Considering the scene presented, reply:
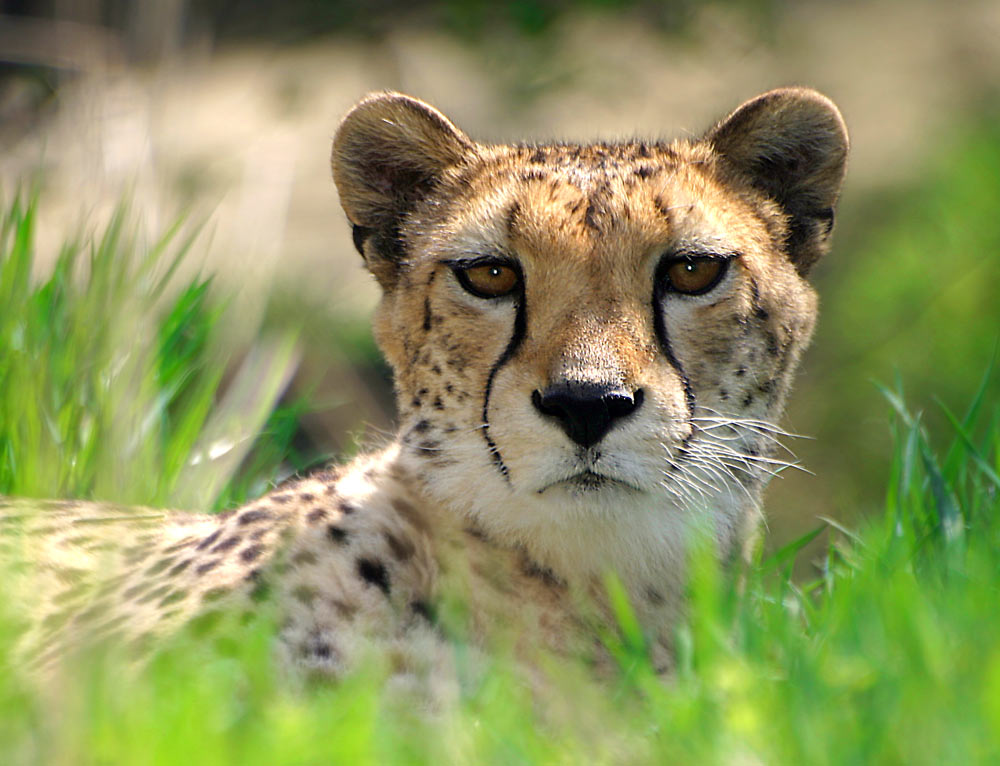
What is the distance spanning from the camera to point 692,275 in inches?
90.4

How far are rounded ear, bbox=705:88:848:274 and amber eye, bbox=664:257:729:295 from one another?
40 cm

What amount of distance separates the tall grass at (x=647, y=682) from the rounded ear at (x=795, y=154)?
0.39 meters

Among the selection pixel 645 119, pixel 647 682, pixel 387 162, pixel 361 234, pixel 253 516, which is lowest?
pixel 647 682

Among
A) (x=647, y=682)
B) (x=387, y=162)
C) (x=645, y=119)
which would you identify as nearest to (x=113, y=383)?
(x=387, y=162)

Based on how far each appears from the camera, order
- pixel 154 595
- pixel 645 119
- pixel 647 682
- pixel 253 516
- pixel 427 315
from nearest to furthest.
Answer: pixel 647 682 → pixel 154 595 → pixel 253 516 → pixel 427 315 → pixel 645 119

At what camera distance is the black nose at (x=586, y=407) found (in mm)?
1967

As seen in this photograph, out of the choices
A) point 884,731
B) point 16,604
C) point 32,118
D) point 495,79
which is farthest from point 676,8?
point 884,731

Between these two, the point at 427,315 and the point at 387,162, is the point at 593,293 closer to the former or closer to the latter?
the point at 427,315

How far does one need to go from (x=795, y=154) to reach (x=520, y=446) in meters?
0.99

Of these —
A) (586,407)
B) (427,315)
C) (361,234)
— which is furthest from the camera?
(361,234)

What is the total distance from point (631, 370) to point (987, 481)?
3.99ft

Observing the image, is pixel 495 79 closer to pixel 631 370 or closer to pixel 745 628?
pixel 631 370

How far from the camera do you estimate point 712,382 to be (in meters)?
2.25

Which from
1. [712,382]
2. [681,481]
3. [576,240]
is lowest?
[681,481]
